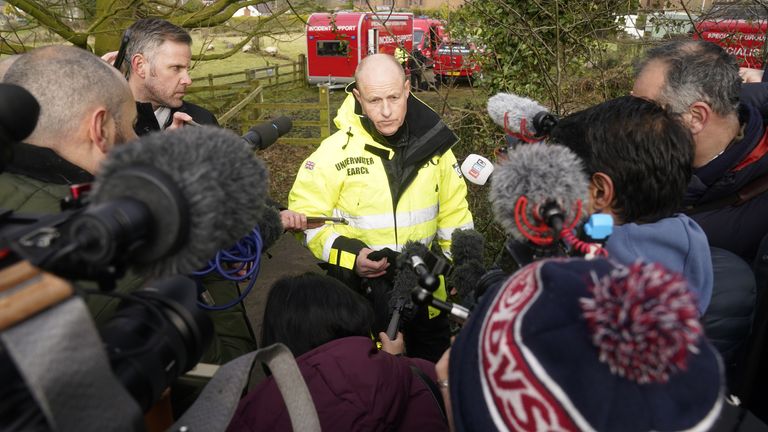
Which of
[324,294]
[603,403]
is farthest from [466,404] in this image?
Answer: [324,294]

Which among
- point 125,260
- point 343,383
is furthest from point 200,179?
point 343,383

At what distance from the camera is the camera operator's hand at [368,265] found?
241 cm

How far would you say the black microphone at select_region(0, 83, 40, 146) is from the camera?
896 millimetres

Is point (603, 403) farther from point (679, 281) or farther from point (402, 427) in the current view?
point (402, 427)

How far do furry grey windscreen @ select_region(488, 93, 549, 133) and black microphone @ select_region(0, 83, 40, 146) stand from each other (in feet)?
4.76

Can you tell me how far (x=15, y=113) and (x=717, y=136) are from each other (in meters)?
2.31

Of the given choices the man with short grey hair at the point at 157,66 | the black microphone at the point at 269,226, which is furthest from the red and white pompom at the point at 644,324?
the man with short grey hair at the point at 157,66

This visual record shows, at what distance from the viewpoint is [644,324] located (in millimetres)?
751

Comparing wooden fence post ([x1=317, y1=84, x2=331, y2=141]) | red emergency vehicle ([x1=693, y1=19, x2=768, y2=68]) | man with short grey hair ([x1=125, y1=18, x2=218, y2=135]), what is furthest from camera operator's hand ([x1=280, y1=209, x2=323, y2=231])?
wooden fence post ([x1=317, y1=84, x2=331, y2=141])

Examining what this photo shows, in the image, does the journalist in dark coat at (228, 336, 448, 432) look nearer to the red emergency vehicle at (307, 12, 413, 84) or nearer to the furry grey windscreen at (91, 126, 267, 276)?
the furry grey windscreen at (91, 126, 267, 276)

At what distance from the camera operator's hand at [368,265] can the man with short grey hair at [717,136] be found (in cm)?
131

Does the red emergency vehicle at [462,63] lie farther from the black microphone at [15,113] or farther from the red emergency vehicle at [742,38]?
the black microphone at [15,113]

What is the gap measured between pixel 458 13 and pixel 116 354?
16.9 feet

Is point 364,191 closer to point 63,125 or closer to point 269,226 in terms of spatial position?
point 269,226
